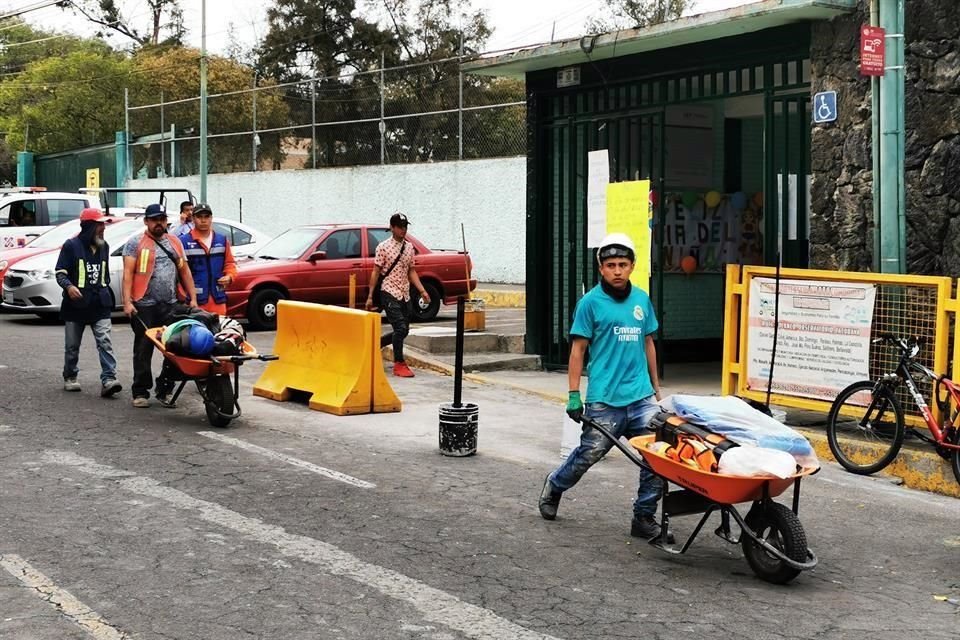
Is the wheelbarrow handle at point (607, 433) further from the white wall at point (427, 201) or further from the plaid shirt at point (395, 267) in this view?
the white wall at point (427, 201)

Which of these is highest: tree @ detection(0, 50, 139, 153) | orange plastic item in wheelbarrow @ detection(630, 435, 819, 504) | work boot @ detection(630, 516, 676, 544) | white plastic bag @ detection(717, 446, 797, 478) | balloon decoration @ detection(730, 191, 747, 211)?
tree @ detection(0, 50, 139, 153)

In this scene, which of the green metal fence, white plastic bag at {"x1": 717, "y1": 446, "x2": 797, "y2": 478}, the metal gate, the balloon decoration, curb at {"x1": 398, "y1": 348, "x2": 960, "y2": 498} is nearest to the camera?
white plastic bag at {"x1": 717, "y1": 446, "x2": 797, "y2": 478}

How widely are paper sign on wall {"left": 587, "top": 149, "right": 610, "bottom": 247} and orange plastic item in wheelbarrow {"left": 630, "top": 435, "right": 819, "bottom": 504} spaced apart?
6883mm

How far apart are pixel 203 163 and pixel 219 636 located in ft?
90.6

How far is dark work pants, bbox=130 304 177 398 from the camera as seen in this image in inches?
452

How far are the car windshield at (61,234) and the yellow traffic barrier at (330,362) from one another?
8.08 m

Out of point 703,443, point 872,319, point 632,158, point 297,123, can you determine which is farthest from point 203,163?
point 703,443

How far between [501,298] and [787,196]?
40.1 ft

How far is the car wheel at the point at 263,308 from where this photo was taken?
59.8 ft

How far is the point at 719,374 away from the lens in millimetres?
14078

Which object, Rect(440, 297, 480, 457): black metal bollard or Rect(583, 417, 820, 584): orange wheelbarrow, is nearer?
Rect(583, 417, 820, 584): orange wheelbarrow

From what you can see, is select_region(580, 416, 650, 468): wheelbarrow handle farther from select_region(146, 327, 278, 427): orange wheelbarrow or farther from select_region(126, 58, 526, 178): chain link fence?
select_region(126, 58, 526, 178): chain link fence

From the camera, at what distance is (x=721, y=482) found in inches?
241

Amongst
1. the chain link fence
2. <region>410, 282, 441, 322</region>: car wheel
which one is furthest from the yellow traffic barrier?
the chain link fence
